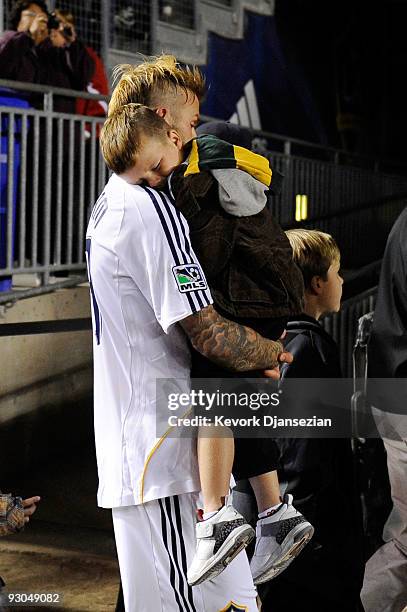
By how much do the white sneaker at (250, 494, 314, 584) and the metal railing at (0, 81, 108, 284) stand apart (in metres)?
3.20

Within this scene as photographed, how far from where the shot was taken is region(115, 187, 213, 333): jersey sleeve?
240 cm

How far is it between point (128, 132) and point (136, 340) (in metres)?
0.51

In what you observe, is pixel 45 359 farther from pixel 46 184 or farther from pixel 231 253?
pixel 231 253

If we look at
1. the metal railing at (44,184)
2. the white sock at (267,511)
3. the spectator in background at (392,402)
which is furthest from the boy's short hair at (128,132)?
the metal railing at (44,184)

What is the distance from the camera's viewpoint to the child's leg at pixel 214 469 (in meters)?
2.47

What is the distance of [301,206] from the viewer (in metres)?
9.80

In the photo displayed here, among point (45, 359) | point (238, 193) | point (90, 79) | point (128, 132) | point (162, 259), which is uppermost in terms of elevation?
point (90, 79)

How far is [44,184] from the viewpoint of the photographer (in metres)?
5.98

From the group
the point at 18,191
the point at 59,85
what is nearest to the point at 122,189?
the point at 18,191

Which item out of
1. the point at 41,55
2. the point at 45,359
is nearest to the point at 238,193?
the point at 45,359

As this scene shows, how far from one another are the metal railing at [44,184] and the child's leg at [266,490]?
123 inches

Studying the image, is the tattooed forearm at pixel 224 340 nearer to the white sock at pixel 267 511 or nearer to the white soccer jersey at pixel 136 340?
the white soccer jersey at pixel 136 340

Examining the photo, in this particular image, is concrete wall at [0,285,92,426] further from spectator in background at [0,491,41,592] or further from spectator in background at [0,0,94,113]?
spectator in background at [0,491,41,592]

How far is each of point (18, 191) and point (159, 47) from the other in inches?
206
